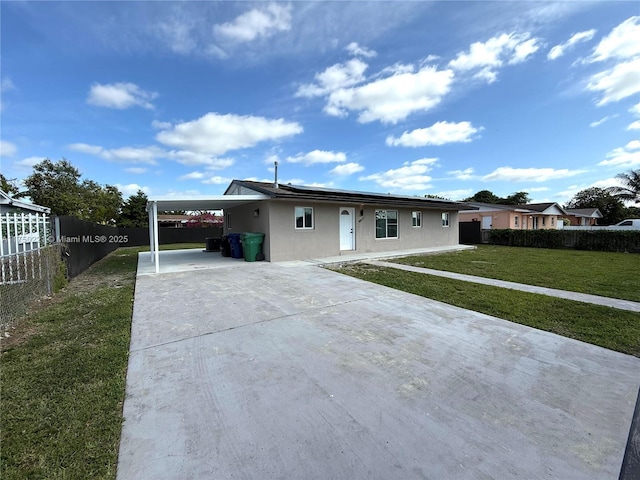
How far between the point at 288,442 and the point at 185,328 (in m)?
2.86

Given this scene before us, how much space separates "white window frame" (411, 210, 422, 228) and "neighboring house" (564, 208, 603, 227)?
32.4 m

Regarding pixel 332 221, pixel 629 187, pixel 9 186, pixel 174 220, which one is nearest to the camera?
pixel 332 221

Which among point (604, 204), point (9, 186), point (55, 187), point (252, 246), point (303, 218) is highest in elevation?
point (55, 187)

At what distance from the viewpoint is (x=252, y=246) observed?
11.1 meters

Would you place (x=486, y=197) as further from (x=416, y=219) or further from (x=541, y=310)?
(x=541, y=310)

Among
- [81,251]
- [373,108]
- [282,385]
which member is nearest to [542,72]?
[373,108]

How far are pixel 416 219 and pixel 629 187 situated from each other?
2964cm

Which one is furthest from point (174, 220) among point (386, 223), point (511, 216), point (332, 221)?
point (511, 216)

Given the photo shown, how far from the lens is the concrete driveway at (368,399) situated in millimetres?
1861

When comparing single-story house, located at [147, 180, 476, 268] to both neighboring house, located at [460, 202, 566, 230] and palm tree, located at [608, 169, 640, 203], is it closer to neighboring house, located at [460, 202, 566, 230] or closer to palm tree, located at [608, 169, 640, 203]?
neighboring house, located at [460, 202, 566, 230]

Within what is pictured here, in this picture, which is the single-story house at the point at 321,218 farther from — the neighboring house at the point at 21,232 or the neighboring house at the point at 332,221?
the neighboring house at the point at 21,232

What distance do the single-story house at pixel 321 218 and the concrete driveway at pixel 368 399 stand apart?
6.50 meters

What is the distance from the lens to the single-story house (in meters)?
11.0

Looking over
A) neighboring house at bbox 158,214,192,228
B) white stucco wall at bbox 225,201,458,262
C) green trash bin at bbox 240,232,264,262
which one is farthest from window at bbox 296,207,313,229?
neighboring house at bbox 158,214,192,228
